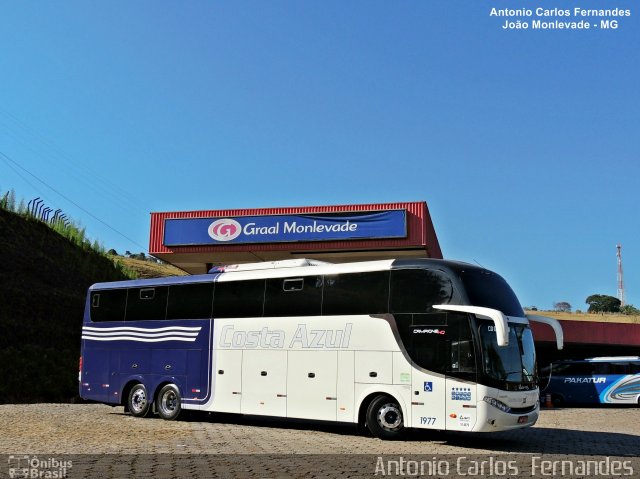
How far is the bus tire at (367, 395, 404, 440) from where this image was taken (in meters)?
14.1

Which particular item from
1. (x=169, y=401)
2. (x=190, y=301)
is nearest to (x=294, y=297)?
(x=190, y=301)

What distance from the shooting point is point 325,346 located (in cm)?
1552

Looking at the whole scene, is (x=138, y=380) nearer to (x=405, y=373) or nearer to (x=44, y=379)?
(x=405, y=373)

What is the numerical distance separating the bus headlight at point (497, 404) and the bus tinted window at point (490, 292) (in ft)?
5.99

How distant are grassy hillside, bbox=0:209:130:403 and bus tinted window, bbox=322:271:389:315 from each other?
16543mm

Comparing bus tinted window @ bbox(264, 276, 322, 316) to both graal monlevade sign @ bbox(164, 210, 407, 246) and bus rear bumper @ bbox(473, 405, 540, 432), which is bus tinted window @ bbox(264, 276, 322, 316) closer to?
bus rear bumper @ bbox(473, 405, 540, 432)

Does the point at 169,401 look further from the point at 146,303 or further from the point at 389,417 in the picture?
the point at 389,417

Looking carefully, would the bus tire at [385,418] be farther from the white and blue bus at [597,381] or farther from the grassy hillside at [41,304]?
the white and blue bus at [597,381]

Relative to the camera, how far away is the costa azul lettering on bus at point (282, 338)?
1530cm

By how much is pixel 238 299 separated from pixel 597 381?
21745 mm

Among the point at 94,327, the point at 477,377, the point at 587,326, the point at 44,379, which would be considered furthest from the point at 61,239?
the point at 477,377

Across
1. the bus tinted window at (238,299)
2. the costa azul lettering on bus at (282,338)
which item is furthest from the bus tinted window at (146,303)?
the costa azul lettering on bus at (282,338)

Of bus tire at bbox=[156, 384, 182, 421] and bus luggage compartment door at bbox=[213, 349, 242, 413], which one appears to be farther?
bus tire at bbox=[156, 384, 182, 421]

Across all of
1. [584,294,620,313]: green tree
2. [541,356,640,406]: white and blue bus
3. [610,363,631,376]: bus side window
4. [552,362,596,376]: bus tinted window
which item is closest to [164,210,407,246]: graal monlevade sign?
[541,356,640,406]: white and blue bus
